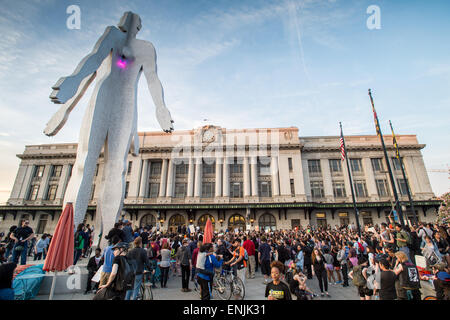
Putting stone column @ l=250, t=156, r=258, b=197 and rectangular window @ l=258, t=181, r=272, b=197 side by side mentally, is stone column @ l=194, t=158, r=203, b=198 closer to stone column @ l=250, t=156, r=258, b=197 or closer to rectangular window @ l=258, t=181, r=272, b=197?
stone column @ l=250, t=156, r=258, b=197

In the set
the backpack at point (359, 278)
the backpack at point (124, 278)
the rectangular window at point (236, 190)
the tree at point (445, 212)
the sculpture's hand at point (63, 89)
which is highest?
the rectangular window at point (236, 190)

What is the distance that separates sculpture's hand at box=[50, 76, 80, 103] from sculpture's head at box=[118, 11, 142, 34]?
4468 mm

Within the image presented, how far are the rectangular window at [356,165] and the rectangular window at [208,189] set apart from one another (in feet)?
75.1

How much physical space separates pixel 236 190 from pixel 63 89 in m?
29.8

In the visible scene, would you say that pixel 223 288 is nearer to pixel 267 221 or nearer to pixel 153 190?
pixel 267 221

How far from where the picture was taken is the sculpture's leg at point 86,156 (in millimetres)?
8727

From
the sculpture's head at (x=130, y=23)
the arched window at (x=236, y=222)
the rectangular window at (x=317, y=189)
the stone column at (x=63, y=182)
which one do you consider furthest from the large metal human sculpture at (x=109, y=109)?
the stone column at (x=63, y=182)

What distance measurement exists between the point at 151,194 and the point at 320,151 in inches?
1136

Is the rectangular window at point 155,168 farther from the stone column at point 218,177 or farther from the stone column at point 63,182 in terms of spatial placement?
the stone column at point 63,182

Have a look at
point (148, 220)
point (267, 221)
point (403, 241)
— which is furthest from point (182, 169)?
point (403, 241)

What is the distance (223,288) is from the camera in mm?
7918
